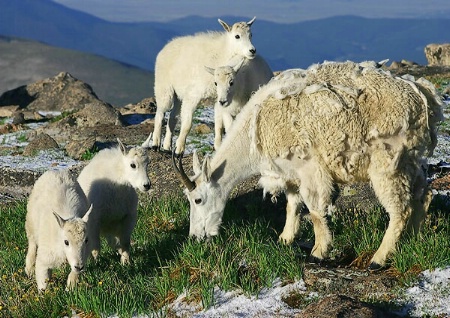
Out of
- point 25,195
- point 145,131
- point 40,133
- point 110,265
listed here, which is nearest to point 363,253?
point 110,265

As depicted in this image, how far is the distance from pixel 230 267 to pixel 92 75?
634ft

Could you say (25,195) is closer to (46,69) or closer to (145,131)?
(145,131)

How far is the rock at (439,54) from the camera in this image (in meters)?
32.3

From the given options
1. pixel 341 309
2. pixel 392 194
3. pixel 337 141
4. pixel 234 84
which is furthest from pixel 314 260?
pixel 234 84

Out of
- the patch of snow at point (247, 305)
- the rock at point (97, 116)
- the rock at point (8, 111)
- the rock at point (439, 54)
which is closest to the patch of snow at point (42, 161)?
the rock at point (97, 116)

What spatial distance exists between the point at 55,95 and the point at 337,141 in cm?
1967

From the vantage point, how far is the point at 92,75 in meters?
198

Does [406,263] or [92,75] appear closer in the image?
[406,263]

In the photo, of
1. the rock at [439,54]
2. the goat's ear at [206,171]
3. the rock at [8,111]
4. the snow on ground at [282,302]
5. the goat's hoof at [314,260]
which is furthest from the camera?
the rock at [439,54]

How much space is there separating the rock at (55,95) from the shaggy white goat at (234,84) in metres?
12.3

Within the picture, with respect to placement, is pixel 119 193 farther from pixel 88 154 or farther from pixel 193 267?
pixel 88 154

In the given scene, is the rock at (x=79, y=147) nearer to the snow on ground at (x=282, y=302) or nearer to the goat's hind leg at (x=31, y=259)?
the goat's hind leg at (x=31, y=259)

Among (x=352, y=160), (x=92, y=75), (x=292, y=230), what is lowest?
(x=92, y=75)

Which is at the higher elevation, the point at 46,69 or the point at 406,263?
the point at 406,263
